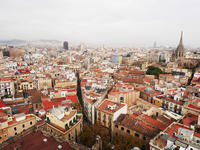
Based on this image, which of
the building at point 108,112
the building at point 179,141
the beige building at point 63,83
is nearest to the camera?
the building at point 179,141

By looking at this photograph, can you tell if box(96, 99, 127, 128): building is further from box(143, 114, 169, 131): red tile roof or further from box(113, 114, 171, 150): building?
box(143, 114, 169, 131): red tile roof

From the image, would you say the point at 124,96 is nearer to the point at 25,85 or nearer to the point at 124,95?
the point at 124,95

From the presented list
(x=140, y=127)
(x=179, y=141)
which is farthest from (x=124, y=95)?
(x=179, y=141)

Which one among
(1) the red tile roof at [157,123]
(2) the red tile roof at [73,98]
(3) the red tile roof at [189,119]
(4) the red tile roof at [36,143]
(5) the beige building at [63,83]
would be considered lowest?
(1) the red tile roof at [157,123]

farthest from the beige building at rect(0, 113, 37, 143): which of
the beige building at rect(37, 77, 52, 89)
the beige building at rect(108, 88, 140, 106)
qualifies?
the beige building at rect(37, 77, 52, 89)

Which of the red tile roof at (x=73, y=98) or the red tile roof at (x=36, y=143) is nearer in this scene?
the red tile roof at (x=36, y=143)

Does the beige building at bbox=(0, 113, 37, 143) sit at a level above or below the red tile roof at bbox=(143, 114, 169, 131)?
above

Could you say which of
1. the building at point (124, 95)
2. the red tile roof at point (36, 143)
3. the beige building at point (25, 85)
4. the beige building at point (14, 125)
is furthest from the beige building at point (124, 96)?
the beige building at point (25, 85)

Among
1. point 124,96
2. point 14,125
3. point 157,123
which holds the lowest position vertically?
point 157,123

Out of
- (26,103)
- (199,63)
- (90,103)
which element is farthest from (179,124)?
(199,63)

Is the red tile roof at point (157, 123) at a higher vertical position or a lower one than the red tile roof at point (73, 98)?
lower

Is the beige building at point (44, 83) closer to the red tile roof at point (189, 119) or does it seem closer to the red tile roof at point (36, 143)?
the red tile roof at point (36, 143)
